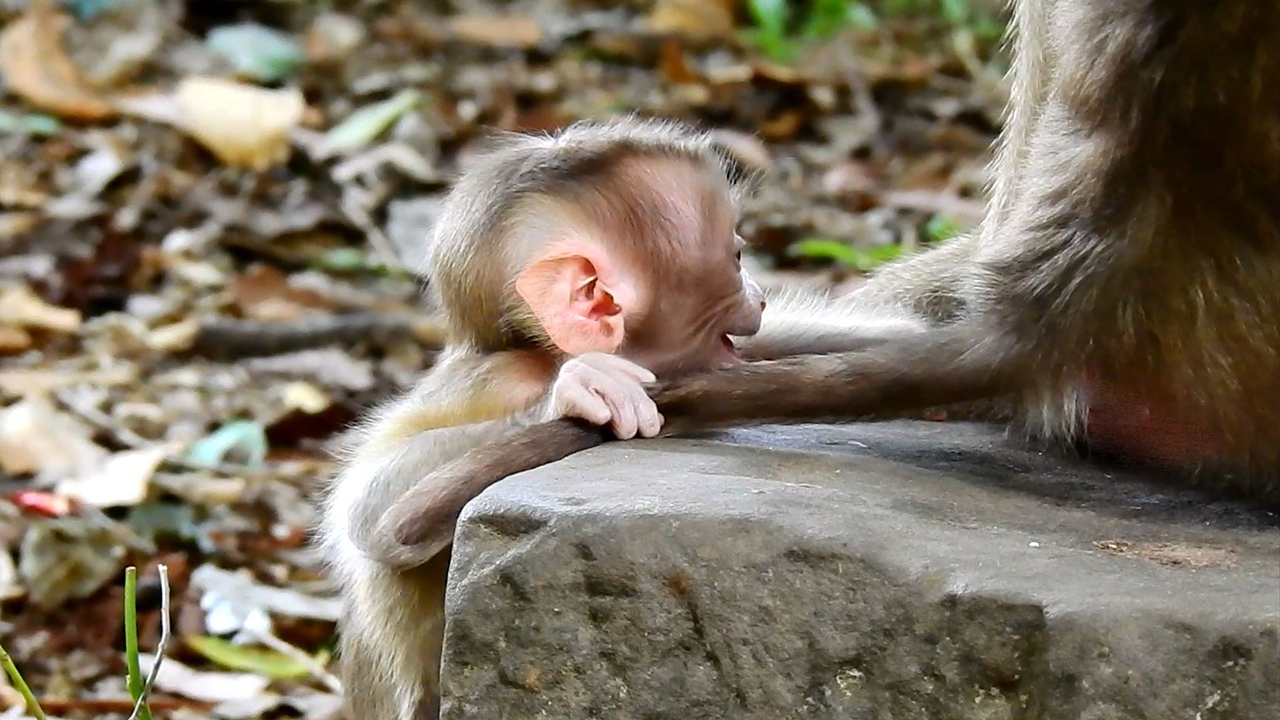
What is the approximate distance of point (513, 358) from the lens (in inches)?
89.4

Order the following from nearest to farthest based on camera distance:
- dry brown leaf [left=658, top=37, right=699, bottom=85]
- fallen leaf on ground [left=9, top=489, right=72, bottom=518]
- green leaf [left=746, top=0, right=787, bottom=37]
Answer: fallen leaf on ground [left=9, top=489, right=72, bottom=518] < dry brown leaf [left=658, top=37, right=699, bottom=85] < green leaf [left=746, top=0, right=787, bottom=37]

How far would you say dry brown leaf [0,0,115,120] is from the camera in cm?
550

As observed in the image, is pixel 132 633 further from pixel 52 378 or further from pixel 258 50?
pixel 258 50

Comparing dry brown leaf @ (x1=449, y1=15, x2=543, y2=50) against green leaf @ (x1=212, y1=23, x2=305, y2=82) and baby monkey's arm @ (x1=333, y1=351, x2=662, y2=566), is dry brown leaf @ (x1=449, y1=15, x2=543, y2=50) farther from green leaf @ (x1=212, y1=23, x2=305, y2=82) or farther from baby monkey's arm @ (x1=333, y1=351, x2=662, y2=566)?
baby monkey's arm @ (x1=333, y1=351, x2=662, y2=566)

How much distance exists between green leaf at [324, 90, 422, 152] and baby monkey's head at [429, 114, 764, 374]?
3160 millimetres

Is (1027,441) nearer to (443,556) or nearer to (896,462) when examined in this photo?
(896,462)

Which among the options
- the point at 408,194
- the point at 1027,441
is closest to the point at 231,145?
the point at 408,194

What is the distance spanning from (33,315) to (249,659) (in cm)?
164

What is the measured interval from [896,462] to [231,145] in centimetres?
367

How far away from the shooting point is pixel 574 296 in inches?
87.5

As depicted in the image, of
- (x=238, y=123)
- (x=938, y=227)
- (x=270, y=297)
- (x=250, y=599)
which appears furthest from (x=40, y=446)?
(x=938, y=227)

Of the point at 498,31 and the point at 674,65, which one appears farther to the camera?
the point at 498,31

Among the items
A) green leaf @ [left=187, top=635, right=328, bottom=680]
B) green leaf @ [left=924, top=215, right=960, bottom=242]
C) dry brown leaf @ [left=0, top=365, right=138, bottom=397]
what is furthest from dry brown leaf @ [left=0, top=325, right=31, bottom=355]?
green leaf @ [left=924, top=215, right=960, bottom=242]

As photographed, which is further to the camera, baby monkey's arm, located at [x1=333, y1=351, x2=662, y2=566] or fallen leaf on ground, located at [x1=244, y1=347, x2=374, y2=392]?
fallen leaf on ground, located at [x1=244, y1=347, x2=374, y2=392]
